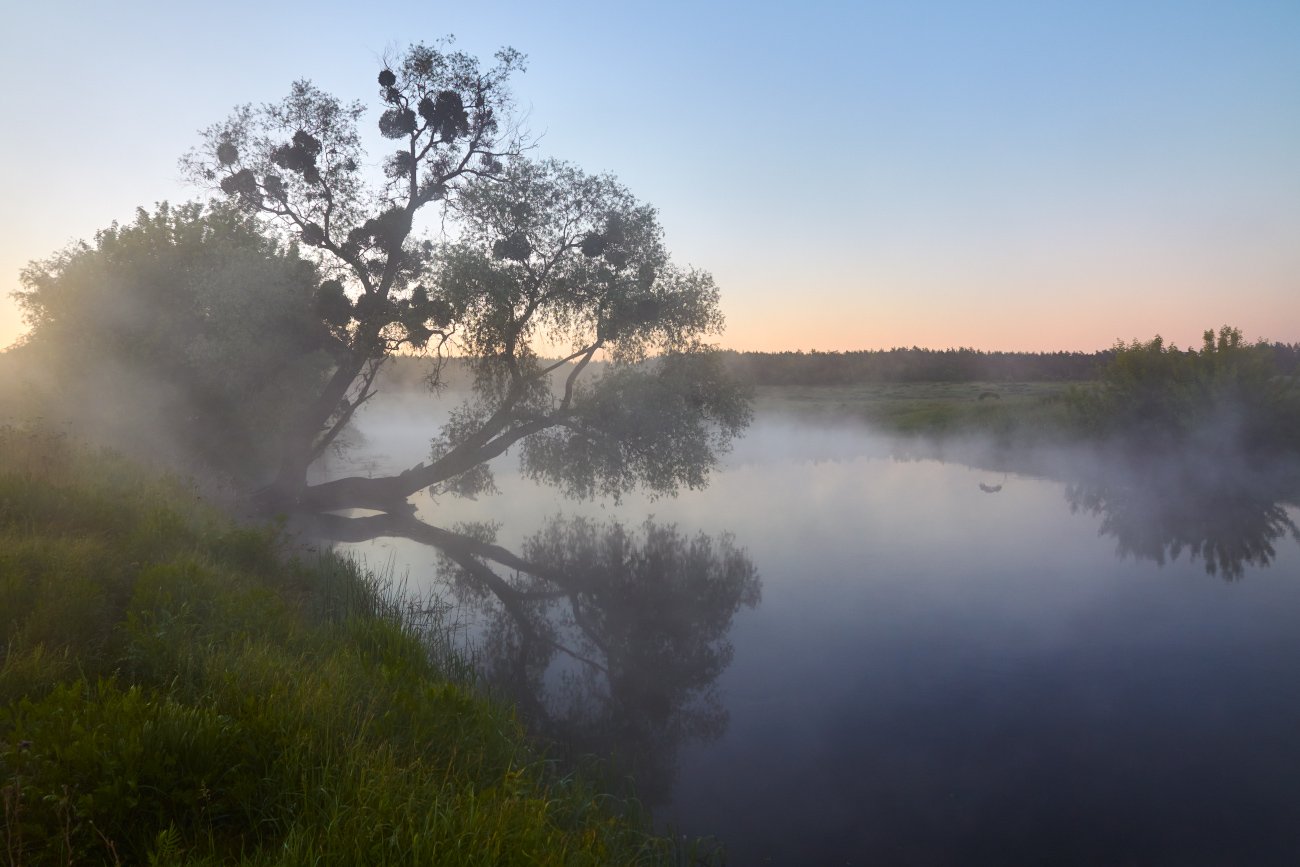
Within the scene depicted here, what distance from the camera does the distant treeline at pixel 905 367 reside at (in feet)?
227

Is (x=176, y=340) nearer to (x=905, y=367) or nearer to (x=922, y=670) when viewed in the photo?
(x=922, y=670)

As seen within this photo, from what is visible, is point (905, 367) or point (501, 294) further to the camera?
point (905, 367)

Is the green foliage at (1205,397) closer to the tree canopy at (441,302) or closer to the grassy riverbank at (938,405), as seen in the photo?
the grassy riverbank at (938,405)

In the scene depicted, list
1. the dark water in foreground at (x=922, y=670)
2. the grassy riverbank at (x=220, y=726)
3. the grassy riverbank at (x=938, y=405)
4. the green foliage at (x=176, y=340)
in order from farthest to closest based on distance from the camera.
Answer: the grassy riverbank at (x=938, y=405)
the green foliage at (x=176, y=340)
the dark water in foreground at (x=922, y=670)
the grassy riverbank at (x=220, y=726)

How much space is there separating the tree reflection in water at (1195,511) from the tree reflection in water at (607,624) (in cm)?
1179

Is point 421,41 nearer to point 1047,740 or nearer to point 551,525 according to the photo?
point 551,525

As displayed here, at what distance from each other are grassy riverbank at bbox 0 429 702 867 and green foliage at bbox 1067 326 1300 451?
3164 cm

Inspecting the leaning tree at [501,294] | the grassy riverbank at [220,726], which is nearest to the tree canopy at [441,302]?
the leaning tree at [501,294]

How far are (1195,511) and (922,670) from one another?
63.6 ft

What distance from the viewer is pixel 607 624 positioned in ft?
49.1

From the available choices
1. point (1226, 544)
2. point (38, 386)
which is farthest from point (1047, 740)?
point (38, 386)

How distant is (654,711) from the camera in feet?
36.1

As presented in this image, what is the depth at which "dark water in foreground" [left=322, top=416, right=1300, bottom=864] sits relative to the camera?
820cm

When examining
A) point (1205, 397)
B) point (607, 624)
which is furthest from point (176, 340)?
point (1205, 397)
